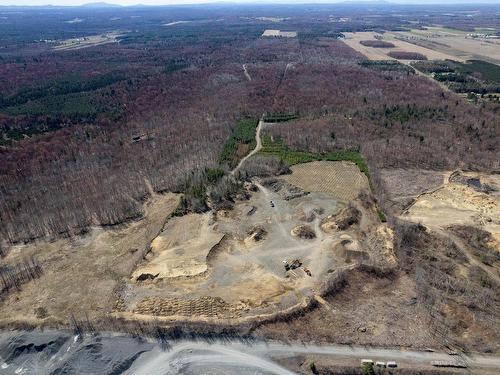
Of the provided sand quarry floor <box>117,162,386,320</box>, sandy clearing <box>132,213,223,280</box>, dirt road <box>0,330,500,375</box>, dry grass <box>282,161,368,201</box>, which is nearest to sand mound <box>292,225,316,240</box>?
sand quarry floor <box>117,162,386,320</box>

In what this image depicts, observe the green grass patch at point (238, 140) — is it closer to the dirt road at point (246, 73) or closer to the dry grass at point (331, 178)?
the dry grass at point (331, 178)

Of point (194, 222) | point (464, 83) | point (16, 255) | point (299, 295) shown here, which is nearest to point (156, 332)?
point (299, 295)

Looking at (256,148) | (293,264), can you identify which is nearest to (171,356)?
(293,264)

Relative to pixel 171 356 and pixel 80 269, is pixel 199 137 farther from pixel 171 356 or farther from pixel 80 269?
pixel 171 356

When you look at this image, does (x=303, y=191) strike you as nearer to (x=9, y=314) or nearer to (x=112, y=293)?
(x=112, y=293)

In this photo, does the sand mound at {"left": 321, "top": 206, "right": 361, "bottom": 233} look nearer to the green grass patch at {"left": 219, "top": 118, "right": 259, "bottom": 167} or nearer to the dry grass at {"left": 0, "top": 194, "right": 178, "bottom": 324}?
the dry grass at {"left": 0, "top": 194, "right": 178, "bottom": 324}

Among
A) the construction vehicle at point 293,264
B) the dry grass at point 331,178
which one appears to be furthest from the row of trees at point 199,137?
the construction vehicle at point 293,264

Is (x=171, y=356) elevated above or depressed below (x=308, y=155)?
below

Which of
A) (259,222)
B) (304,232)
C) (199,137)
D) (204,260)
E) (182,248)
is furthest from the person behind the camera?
(199,137)
